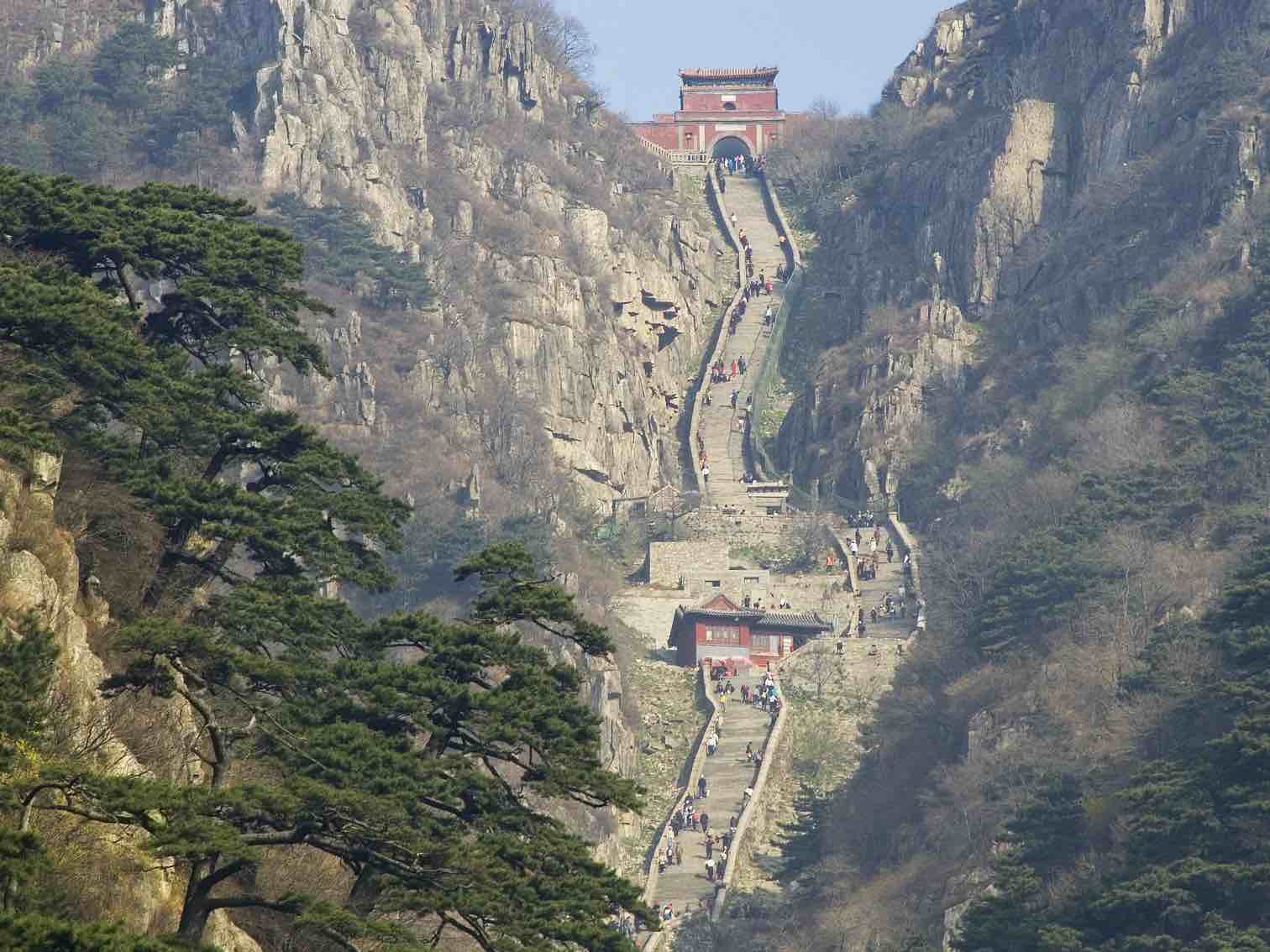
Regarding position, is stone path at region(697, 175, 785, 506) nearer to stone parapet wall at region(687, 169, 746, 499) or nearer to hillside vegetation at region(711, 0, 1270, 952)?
stone parapet wall at region(687, 169, 746, 499)

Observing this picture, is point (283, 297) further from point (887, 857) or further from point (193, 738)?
point (887, 857)

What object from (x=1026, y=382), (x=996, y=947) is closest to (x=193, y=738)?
(x=996, y=947)

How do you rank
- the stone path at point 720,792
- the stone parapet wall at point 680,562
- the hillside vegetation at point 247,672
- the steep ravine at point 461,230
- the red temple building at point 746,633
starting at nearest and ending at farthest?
the hillside vegetation at point 247,672 < the stone path at point 720,792 < the red temple building at point 746,633 < the stone parapet wall at point 680,562 < the steep ravine at point 461,230

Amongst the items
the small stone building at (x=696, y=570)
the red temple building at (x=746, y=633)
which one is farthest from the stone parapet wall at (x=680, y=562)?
the red temple building at (x=746, y=633)

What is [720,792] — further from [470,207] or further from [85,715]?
[85,715]

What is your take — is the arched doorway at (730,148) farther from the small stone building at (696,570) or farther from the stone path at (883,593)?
the small stone building at (696,570)

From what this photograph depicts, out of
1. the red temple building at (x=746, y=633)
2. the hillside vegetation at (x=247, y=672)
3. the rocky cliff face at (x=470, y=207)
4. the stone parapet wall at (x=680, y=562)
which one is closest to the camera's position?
the hillside vegetation at (x=247, y=672)

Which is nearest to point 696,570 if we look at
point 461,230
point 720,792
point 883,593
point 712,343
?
point 883,593
